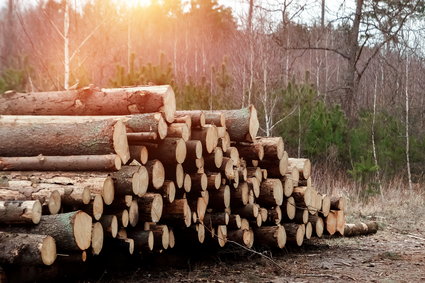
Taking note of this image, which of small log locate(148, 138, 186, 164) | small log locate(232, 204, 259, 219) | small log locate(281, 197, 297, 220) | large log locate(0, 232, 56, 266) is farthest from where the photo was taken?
small log locate(281, 197, 297, 220)

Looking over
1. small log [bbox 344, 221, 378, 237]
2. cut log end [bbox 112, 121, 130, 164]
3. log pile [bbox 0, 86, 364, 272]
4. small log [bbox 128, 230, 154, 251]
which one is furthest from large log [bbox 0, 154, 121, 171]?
small log [bbox 344, 221, 378, 237]

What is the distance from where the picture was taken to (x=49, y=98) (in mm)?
6668

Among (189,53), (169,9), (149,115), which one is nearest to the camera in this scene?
(149,115)

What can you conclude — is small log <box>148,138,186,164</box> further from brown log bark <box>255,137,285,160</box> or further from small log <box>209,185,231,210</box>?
brown log bark <box>255,137,285,160</box>

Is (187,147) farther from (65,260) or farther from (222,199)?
(65,260)

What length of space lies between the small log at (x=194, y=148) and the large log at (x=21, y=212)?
2009 mm

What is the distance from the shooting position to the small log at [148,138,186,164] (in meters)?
6.04

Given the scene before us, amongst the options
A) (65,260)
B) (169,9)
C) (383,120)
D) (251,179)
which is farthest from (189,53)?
(65,260)

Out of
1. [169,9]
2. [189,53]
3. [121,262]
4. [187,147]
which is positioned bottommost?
[121,262]

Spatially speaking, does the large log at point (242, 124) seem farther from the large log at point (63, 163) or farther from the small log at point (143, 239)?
the large log at point (63, 163)

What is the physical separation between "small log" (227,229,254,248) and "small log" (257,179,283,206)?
0.57 m

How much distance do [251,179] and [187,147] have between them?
1.19 meters

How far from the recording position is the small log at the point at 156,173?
19.0ft

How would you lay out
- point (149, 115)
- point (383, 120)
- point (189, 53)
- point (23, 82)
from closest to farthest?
point (149, 115)
point (23, 82)
point (383, 120)
point (189, 53)
